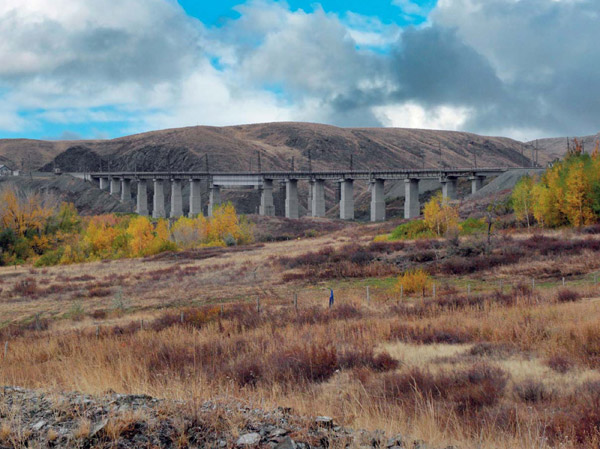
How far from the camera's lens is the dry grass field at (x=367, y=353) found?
7.38 metres

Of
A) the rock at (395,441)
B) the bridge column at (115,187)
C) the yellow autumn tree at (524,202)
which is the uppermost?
the bridge column at (115,187)

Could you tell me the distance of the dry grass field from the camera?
7375 millimetres

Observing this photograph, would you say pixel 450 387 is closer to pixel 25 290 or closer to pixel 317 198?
pixel 25 290

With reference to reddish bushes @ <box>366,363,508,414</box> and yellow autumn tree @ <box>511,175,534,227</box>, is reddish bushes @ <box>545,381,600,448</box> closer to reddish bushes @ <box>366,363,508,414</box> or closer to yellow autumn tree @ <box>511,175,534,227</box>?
reddish bushes @ <box>366,363,508,414</box>

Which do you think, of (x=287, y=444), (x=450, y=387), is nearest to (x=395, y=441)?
(x=287, y=444)

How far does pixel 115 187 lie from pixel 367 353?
149 metres

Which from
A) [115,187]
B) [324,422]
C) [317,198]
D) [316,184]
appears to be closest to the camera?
[324,422]

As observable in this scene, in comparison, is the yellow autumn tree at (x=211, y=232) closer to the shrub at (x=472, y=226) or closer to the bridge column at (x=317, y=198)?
the shrub at (x=472, y=226)

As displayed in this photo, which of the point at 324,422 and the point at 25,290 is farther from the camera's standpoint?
the point at 25,290

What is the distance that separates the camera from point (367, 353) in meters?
11.2

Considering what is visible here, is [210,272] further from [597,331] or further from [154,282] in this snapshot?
[597,331]

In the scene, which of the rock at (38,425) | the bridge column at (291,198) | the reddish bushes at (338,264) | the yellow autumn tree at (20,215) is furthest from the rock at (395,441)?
the bridge column at (291,198)

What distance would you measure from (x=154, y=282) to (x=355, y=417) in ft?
104

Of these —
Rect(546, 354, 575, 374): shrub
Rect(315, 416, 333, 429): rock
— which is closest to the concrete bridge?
Rect(546, 354, 575, 374): shrub
